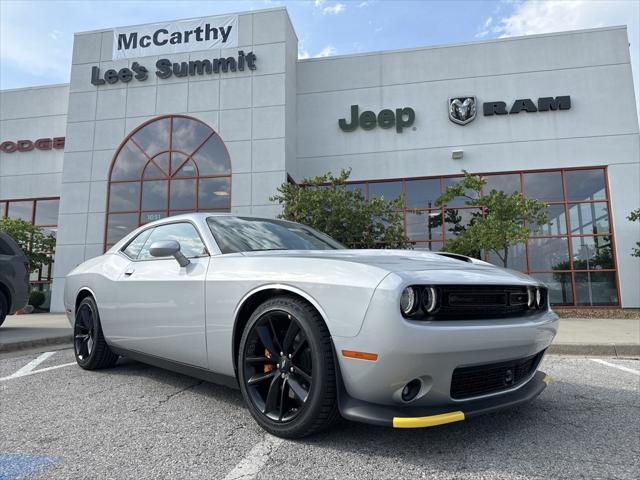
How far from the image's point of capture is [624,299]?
43.3 ft

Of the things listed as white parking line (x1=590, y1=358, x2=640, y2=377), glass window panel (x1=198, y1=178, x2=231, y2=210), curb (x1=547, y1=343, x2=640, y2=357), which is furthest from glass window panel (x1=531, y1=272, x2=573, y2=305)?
glass window panel (x1=198, y1=178, x2=231, y2=210)

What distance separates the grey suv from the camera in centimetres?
697

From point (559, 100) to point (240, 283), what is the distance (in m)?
15.2

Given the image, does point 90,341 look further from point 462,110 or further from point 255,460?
point 462,110

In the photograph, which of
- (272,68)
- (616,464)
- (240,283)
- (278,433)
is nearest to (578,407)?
(616,464)

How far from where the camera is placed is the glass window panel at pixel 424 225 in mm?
14266

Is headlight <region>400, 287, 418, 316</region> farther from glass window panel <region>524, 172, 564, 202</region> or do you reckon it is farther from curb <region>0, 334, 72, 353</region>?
glass window panel <region>524, 172, 564, 202</region>

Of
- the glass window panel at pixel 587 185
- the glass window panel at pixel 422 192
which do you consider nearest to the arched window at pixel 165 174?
the glass window panel at pixel 422 192

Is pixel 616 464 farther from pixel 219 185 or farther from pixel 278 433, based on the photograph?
pixel 219 185

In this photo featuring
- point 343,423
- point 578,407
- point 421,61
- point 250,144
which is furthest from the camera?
point 421,61

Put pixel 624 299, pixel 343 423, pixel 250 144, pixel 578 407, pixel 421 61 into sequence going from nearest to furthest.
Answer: pixel 343 423 < pixel 578 407 < pixel 624 299 < pixel 250 144 < pixel 421 61

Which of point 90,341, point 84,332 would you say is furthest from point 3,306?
point 90,341

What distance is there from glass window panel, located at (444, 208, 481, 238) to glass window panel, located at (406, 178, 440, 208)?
0.73m

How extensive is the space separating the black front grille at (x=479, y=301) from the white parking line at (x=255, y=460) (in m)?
1.07
